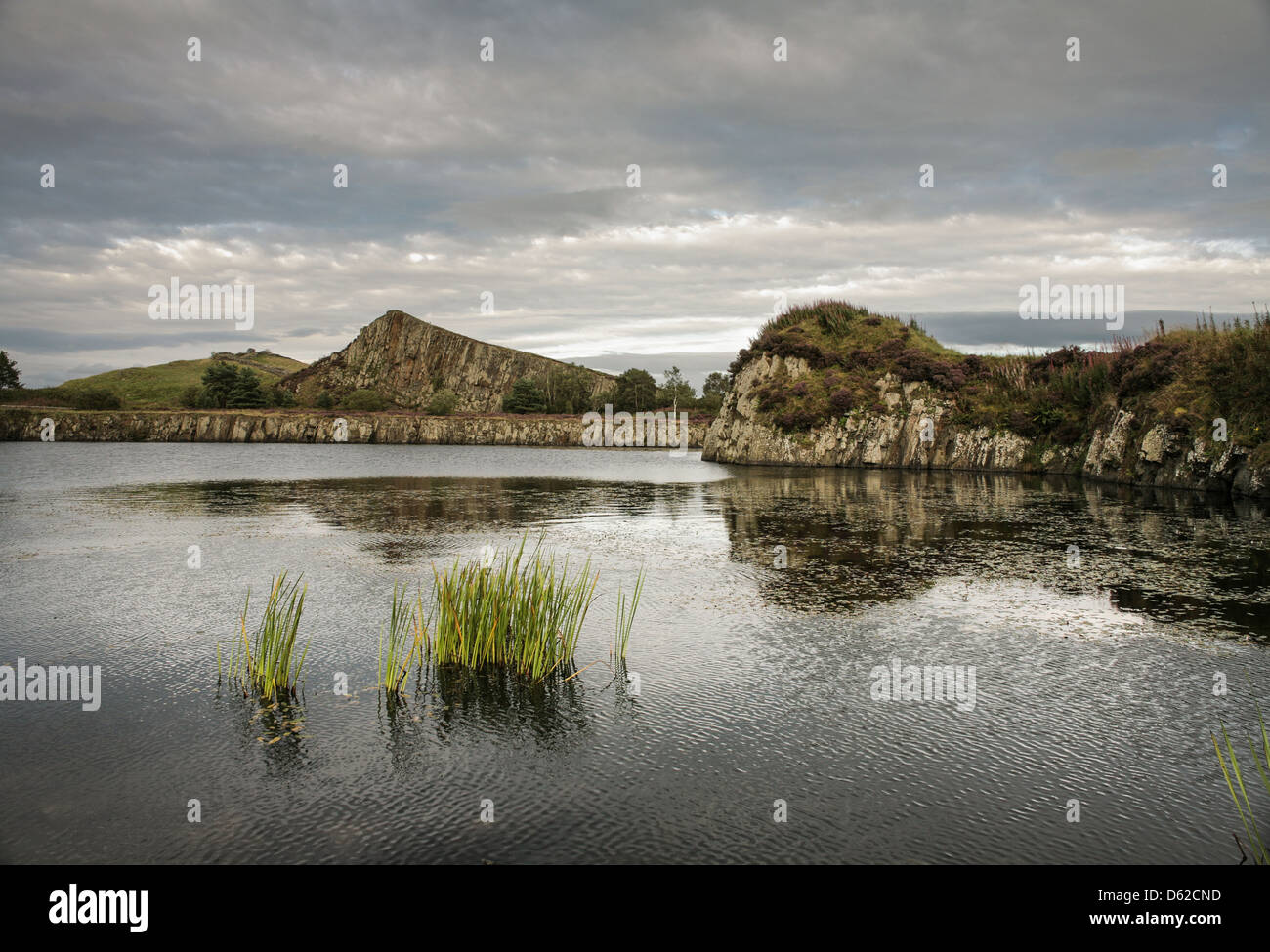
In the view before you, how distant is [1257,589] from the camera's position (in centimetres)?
1370

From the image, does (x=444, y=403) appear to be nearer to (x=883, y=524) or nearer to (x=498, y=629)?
(x=883, y=524)

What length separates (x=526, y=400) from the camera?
443 ft

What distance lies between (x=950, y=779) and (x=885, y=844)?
1.39 m

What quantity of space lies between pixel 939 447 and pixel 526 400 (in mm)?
95277

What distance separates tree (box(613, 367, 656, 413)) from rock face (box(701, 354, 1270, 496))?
225 feet

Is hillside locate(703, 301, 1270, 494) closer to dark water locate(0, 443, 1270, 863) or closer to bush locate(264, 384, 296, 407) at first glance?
dark water locate(0, 443, 1270, 863)

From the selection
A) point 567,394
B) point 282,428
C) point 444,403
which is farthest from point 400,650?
point 567,394

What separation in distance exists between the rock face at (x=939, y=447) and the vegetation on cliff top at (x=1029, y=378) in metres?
0.57

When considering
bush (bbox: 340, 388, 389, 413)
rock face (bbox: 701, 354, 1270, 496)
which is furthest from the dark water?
bush (bbox: 340, 388, 389, 413)

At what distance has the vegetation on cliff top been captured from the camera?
30488mm

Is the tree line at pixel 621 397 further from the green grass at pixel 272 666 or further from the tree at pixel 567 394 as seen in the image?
the green grass at pixel 272 666
